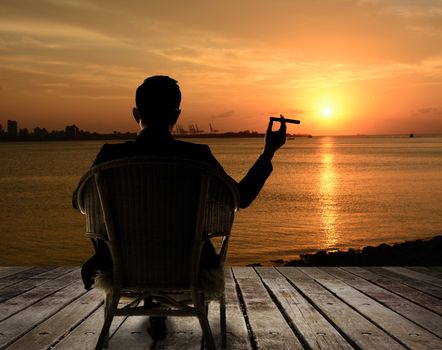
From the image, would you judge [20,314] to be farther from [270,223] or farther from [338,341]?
[270,223]

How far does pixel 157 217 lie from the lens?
2570mm

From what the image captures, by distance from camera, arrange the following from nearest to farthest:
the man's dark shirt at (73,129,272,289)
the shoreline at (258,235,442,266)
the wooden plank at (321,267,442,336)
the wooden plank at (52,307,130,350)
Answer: the man's dark shirt at (73,129,272,289) → the wooden plank at (52,307,130,350) → the wooden plank at (321,267,442,336) → the shoreline at (258,235,442,266)

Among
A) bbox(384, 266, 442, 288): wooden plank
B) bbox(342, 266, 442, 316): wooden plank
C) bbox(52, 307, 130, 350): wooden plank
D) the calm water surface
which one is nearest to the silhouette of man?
bbox(52, 307, 130, 350): wooden plank

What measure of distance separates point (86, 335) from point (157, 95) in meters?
1.43

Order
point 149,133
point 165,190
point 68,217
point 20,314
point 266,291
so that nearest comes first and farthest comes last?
point 165,190
point 149,133
point 20,314
point 266,291
point 68,217

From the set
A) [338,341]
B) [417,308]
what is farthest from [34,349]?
[417,308]

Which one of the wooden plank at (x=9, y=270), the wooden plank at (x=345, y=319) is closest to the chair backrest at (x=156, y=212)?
the wooden plank at (x=345, y=319)

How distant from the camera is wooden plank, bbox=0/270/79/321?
13.2 feet

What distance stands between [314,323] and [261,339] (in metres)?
0.48

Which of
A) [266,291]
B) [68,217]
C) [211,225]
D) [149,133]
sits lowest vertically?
[68,217]

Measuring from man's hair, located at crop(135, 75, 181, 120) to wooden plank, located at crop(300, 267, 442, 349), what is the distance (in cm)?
171

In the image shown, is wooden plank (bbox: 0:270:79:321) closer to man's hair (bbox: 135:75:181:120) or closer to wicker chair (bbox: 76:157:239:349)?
wicker chair (bbox: 76:157:239:349)

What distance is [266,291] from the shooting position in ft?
15.2

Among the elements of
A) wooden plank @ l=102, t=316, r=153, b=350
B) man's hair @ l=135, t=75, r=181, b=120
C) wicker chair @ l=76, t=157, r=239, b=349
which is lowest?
wooden plank @ l=102, t=316, r=153, b=350
